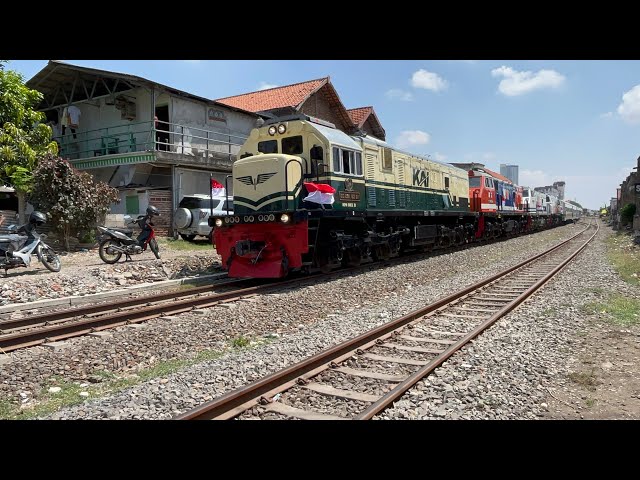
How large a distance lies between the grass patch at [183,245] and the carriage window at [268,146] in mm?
5637

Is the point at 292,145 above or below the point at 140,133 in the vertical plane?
below

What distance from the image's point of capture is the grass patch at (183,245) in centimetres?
1617

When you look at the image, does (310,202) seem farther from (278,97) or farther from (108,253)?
(278,97)

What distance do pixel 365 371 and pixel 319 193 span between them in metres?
5.94

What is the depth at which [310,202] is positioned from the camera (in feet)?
35.0

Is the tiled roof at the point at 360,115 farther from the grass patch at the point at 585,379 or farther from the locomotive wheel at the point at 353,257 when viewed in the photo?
the grass patch at the point at 585,379

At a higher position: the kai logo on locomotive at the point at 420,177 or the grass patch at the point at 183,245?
the kai logo on locomotive at the point at 420,177

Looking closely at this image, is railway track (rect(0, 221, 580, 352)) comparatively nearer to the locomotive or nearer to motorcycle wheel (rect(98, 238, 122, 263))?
the locomotive

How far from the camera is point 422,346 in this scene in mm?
5707

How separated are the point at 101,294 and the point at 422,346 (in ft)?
20.3

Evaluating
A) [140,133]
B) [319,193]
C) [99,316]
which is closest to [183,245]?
[140,133]

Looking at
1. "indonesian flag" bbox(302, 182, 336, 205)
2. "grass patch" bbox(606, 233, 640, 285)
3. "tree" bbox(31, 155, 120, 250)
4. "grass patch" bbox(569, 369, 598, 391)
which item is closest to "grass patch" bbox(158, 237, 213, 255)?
"tree" bbox(31, 155, 120, 250)

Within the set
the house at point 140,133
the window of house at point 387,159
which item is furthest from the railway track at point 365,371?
A: the house at point 140,133
